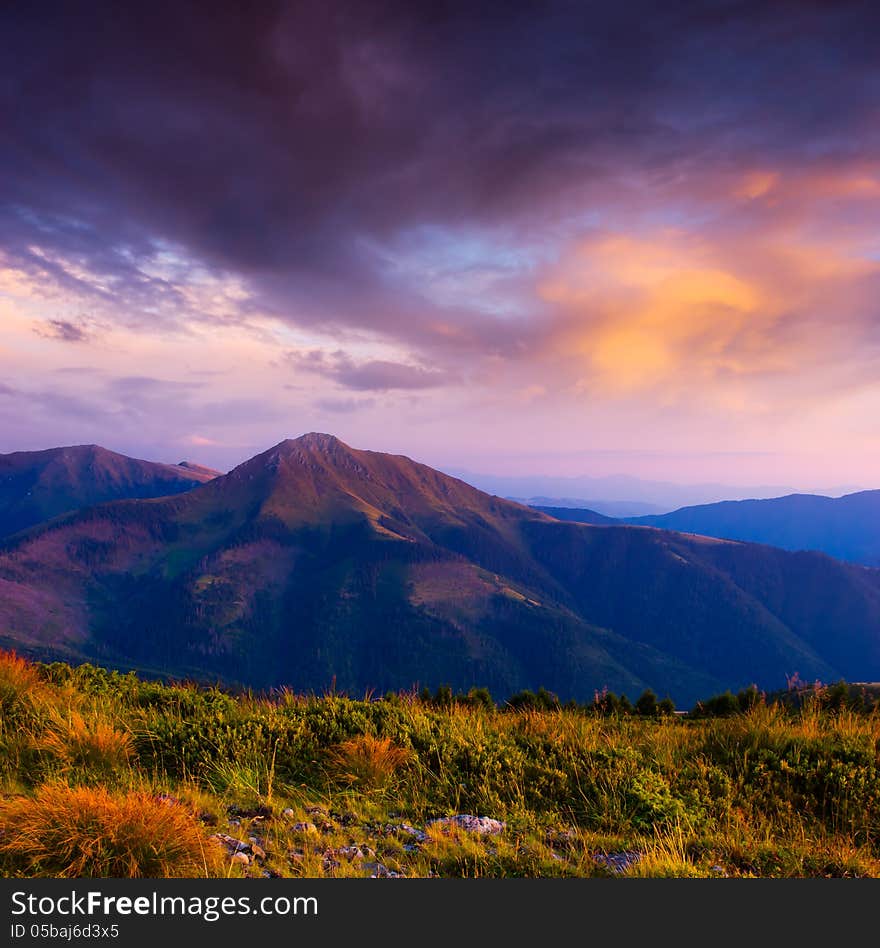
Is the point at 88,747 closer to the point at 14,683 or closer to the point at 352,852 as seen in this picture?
the point at 14,683

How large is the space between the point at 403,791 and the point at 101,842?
343 cm

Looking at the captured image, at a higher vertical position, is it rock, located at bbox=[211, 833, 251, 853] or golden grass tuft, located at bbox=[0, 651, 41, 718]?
golden grass tuft, located at bbox=[0, 651, 41, 718]

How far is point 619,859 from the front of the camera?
5086mm

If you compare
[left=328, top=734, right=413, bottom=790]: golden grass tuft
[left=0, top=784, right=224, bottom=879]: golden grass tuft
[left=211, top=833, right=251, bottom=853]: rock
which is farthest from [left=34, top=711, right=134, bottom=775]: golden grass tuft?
[left=328, top=734, right=413, bottom=790]: golden grass tuft

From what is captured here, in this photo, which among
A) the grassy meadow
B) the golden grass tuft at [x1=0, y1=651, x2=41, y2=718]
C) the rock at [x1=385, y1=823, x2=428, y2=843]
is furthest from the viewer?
the golden grass tuft at [x1=0, y1=651, x2=41, y2=718]

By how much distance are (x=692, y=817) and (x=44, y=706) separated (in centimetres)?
959

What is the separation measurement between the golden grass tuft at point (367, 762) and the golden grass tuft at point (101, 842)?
95.4 inches

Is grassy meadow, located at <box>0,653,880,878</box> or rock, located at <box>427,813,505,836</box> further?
rock, located at <box>427,813,505,836</box>

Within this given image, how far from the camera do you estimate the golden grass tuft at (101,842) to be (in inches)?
171

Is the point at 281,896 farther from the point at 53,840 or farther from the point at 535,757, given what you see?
the point at 535,757

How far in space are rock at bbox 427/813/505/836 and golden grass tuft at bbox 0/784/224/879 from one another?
2.33 m

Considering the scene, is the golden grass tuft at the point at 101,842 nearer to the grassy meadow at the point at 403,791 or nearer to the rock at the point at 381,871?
the grassy meadow at the point at 403,791

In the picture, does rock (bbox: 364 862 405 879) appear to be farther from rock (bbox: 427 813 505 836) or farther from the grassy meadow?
rock (bbox: 427 813 505 836)

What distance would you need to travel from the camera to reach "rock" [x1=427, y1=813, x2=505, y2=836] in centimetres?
552
